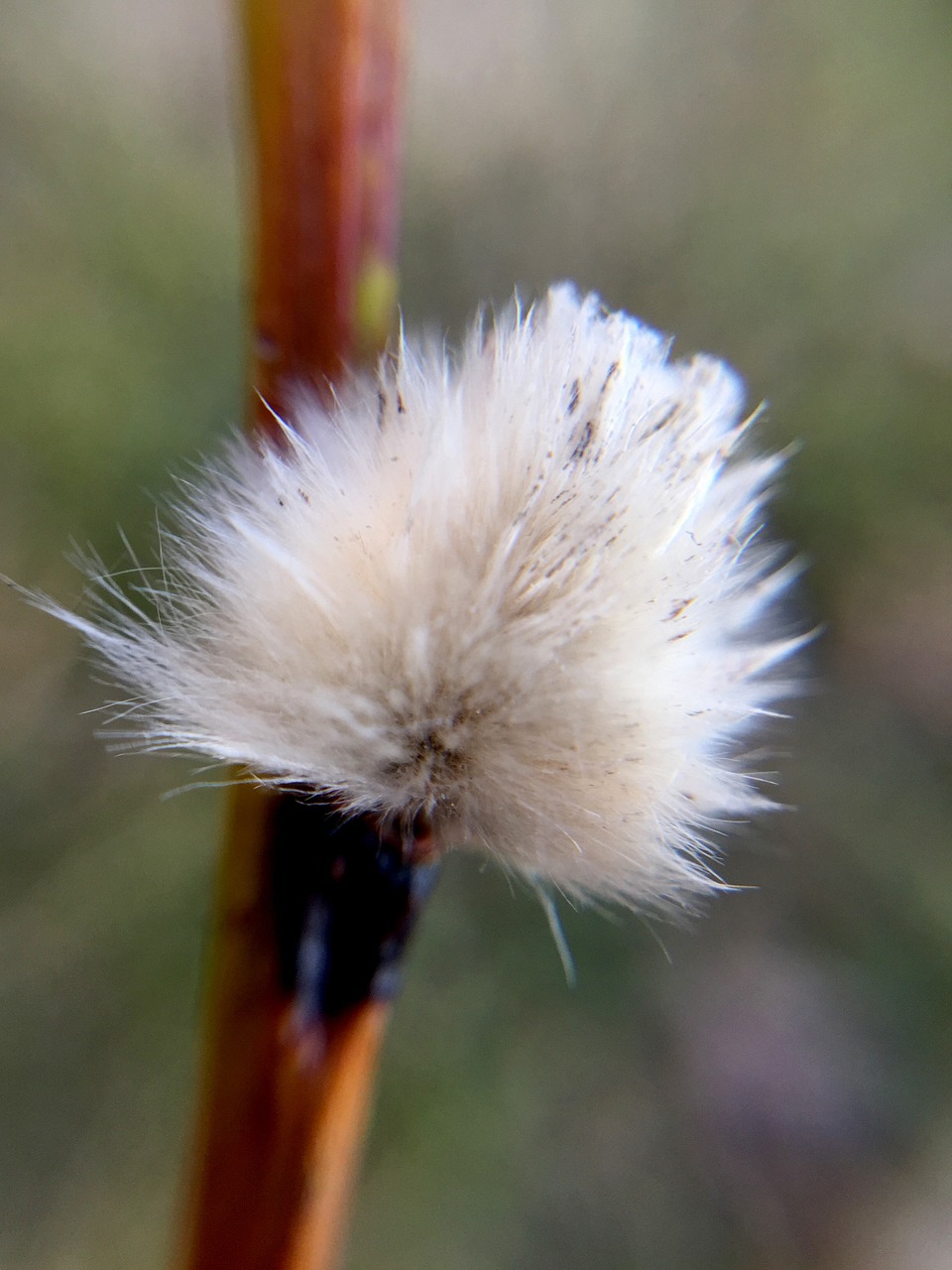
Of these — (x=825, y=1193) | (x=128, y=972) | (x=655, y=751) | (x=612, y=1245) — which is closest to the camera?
(x=655, y=751)

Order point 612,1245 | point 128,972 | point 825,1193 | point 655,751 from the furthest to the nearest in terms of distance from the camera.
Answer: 1. point 825,1193
2. point 612,1245
3. point 128,972
4. point 655,751

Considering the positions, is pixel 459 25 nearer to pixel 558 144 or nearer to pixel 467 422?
pixel 558 144

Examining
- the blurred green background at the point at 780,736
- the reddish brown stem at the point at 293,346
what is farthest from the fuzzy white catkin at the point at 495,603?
the blurred green background at the point at 780,736

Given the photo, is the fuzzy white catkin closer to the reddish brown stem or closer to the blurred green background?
the reddish brown stem

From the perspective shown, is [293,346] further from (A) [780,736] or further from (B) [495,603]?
(A) [780,736]

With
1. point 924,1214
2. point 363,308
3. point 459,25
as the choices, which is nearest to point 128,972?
point 363,308

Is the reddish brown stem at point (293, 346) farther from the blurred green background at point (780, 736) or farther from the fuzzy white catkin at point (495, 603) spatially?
the blurred green background at point (780, 736)
